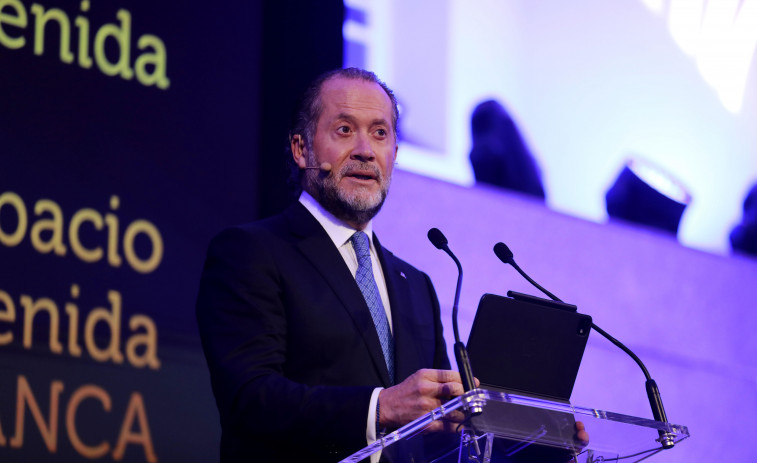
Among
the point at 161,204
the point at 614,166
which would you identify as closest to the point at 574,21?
the point at 614,166

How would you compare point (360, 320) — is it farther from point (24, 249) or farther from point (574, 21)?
point (574, 21)

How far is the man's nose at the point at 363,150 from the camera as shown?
261 cm

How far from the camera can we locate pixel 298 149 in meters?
2.78

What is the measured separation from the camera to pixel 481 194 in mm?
4090

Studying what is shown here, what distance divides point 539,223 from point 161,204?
5.75 ft

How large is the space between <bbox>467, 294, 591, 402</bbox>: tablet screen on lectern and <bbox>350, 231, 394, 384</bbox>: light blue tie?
1.44ft

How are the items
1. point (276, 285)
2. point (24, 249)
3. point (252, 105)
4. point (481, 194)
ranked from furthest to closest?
point (481, 194) < point (252, 105) < point (24, 249) < point (276, 285)

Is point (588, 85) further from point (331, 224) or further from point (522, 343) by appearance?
point (522, 343)

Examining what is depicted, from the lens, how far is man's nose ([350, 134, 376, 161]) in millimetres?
2611

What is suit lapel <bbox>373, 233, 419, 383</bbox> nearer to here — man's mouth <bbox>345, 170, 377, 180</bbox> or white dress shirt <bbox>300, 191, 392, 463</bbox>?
white dress shirt <bbox>300, 191, 392, 463</bbox>

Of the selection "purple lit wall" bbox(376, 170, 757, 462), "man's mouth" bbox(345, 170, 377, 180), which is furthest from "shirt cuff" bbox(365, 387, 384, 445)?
"purple lit wall" bbox(376, 170, 757, 462)

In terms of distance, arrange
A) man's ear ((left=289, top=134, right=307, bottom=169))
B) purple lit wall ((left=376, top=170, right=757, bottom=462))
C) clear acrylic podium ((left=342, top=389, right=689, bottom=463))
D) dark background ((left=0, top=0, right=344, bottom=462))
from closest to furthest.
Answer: clear acrylic podium ((left=342, top=389, right=689, bottom=463))
man's ear ((left=289, top=134, right=307, bottom=169))
dark background ((left=0, top=0, right=344, bottom=462))
purple lit wall ((left=376, top=170, right=757, bottom=462))

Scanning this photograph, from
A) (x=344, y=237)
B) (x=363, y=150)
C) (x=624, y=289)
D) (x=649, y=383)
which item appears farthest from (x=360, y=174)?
(x=624, y=289)

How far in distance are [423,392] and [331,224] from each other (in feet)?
2.72
